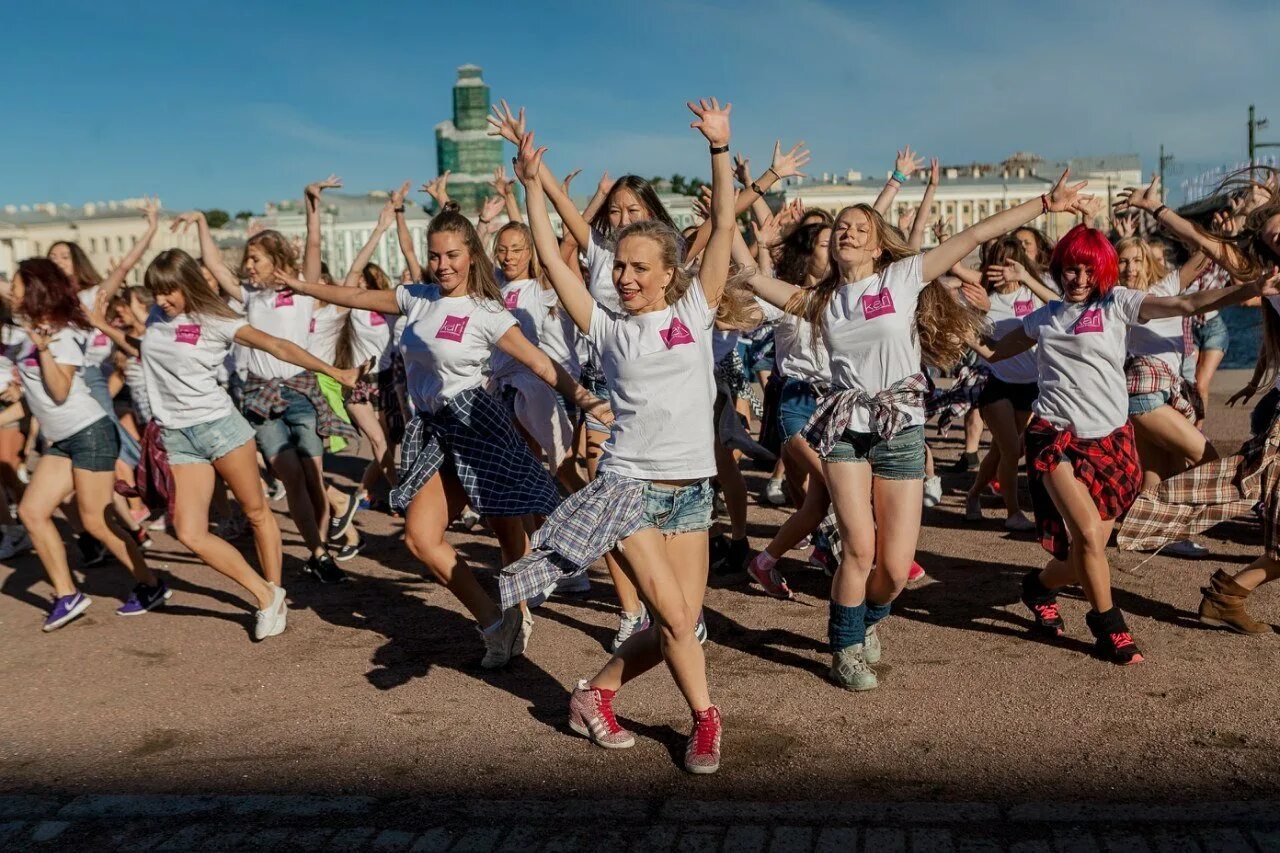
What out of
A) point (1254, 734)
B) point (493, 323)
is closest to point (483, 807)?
point (493, 323)

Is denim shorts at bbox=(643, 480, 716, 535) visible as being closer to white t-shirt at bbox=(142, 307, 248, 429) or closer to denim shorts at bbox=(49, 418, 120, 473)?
white t-shirt at bbox=(142, 307, 248, 429)

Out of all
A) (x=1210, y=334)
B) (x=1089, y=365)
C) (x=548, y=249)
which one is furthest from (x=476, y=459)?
(x=1210, y=334)

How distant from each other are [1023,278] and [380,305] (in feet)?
10.6

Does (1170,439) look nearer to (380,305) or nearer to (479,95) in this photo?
(380,305)

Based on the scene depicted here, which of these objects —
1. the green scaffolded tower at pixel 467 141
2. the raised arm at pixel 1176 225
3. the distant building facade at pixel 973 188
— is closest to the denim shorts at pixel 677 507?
the raised arm at pixel 1176 225

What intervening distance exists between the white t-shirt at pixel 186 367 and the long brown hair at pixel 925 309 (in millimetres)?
2959

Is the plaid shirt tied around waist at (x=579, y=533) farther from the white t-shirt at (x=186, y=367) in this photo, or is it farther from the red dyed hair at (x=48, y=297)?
the red dyed hair at (x=48, y=297)

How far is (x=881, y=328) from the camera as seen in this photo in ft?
17.1

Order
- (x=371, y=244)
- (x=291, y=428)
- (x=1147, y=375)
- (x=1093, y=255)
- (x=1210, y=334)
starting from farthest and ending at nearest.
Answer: (x=1210, y=334)
(x=371, y=244)
(x=291, y=428)
(x=1147, y=375)
(x=1093, y=255)

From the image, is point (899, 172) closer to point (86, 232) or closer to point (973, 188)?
point (973, 188)

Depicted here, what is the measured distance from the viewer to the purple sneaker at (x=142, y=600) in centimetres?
730

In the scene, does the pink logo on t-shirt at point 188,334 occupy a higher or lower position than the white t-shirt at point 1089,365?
higher

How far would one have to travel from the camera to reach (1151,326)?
6922 mm

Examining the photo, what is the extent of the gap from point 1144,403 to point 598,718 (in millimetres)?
3728
